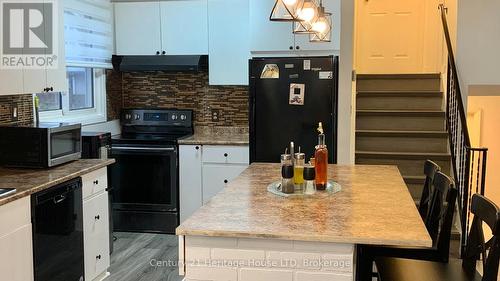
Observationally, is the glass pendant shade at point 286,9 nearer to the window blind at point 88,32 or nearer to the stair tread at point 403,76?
the window blind at point 88,32

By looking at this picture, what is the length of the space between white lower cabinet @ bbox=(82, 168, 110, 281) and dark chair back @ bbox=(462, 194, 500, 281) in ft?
7.87

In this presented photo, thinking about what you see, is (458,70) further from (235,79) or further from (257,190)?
(257,190)

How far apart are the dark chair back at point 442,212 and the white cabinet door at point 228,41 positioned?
2.78 meters

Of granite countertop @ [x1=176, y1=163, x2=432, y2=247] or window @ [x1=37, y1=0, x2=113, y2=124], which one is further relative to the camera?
window @ [x1=37, y1=0, x2=113, y2=124]

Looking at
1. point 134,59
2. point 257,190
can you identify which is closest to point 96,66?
point 134,59

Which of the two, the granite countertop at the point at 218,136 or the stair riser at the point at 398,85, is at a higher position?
the stair riser at the point at 398,85

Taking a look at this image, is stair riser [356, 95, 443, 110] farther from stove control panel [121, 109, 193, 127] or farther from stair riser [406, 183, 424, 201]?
stove control panel [121, 109, 193, 127]

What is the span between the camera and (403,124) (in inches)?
222

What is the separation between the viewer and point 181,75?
223 inches

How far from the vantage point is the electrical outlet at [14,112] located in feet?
12.8

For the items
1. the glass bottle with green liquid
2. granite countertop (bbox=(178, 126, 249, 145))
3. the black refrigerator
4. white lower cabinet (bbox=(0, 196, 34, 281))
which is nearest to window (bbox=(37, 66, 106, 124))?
granite countertop (bbox=(178, 126, 249, 145))

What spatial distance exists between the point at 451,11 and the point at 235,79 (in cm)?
244

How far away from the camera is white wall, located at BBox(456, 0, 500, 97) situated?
4961 mm

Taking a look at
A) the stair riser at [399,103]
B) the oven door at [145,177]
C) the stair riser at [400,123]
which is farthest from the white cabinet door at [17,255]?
the stair riser at [399,103]
